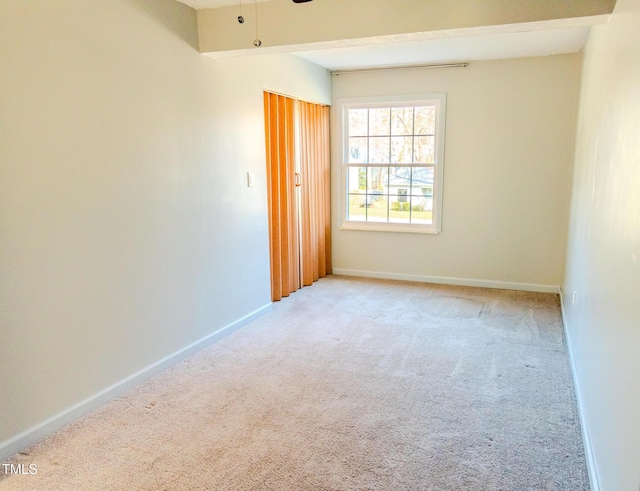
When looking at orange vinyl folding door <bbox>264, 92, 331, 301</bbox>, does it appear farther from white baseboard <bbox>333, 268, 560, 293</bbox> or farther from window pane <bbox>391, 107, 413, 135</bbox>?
window pane <bbox>391, 107, 413, 135</bbox>

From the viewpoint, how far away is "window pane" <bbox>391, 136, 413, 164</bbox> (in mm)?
5488

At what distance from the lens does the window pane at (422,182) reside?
5.45 meters

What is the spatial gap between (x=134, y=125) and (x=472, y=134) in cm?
363

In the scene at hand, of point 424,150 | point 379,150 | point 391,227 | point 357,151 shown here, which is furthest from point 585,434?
point 357,151

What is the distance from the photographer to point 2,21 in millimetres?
2129

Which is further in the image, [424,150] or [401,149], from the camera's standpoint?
[401,149]

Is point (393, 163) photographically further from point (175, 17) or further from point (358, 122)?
point (175, 17)

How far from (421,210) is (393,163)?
Answer: 0.64 metres

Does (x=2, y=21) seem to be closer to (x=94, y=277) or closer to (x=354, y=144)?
(x=94, y=277)

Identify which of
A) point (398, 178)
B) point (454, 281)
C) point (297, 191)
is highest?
point (398, 178)

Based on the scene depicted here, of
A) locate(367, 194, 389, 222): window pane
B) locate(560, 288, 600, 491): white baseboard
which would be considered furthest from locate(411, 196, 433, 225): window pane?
locate(560, 288, 600, 491): white baseboard

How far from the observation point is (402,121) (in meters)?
5.48

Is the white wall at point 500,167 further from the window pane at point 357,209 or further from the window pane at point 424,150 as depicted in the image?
the window pane at point 357,209

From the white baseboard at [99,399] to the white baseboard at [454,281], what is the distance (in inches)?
91.4
